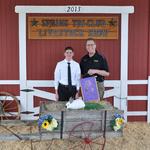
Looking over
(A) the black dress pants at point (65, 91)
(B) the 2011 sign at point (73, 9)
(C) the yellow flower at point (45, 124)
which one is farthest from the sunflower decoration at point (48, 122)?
(B) the 2011 sign at point (73, 9)

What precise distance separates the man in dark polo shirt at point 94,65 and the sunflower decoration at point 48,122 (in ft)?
7.03

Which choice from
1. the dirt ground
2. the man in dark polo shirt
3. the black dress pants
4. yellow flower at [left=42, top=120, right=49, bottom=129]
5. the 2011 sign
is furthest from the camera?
the 2011 sign

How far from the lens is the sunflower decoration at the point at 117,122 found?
15.7ft

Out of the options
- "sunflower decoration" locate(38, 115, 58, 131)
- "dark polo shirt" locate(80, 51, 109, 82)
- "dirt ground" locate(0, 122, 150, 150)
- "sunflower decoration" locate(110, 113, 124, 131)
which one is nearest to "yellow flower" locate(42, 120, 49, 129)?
"sunflower decoration" locate(38, 115, 58, 131)

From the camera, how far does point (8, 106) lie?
7711 millimetres

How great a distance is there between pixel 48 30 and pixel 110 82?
60.9 inches

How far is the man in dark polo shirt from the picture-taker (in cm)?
672

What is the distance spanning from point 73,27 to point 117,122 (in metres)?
3.13

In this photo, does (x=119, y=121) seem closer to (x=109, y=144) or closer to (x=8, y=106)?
(x=109, y=144)

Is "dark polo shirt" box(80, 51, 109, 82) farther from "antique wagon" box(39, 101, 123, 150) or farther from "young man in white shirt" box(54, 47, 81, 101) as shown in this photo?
"antique wagon" box(39, 101, 123, 150)

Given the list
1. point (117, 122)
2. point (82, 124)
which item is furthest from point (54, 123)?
point (117, 122)

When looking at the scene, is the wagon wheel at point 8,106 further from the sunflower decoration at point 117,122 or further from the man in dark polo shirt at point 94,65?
the sunflower decoration at point 117,122

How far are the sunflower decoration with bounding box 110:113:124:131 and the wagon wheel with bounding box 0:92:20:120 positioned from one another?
3.07m

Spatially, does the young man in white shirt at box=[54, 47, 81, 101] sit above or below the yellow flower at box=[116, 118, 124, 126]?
above
